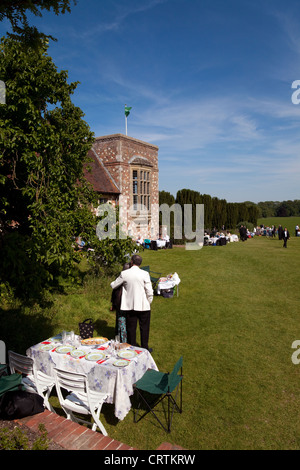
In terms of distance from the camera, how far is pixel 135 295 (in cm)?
609

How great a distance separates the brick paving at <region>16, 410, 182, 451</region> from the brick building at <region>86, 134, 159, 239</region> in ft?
58.2

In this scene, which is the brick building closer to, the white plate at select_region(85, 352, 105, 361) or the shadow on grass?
the shadow on grass

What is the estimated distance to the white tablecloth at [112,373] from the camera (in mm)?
4652

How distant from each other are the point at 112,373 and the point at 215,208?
35.8 meters

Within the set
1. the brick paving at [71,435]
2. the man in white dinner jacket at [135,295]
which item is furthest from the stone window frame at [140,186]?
the brick paving at [71,435]

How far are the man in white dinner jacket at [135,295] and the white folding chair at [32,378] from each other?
189cm

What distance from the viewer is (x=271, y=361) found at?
6.64m

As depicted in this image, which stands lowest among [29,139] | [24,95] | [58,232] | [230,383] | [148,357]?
[230,383]

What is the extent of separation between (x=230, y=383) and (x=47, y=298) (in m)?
6.17

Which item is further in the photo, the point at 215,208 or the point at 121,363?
the point at 215,208

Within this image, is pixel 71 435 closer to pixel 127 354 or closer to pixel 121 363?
pixel 121 363

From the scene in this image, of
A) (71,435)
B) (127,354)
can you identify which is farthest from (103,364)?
(71,435)
